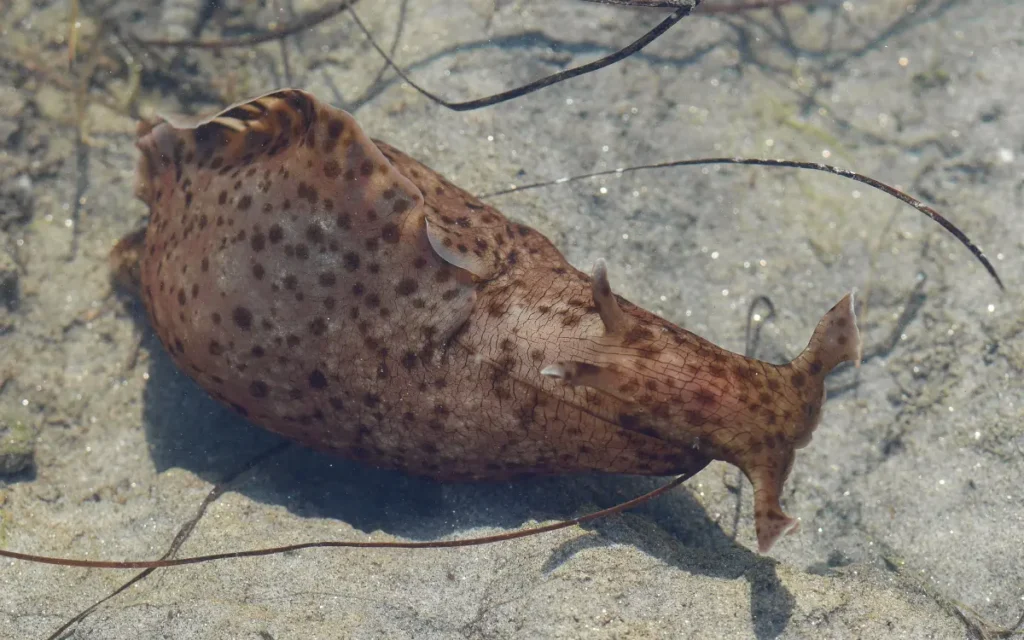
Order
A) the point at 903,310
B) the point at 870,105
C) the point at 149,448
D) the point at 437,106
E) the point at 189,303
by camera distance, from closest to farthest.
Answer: the point at 189,303, the point at 149,448, the point at 903,310, the point at 437,106, the point at 870,105

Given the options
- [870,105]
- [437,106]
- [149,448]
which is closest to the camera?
[149,448]

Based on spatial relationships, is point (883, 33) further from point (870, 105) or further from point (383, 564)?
point (383, 564)

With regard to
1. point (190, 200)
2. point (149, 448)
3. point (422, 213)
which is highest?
point (422, 213)

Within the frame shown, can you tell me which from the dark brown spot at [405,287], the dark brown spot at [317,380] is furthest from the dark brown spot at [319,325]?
the dark brown spot at [405,287]

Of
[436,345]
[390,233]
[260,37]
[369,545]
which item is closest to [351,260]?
[390,233]

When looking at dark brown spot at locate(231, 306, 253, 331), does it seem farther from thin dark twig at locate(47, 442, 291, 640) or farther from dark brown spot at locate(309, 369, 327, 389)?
thin dark twig at locate(47, 442, 291, 640)

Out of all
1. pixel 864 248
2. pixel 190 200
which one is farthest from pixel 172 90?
pixel 864 248

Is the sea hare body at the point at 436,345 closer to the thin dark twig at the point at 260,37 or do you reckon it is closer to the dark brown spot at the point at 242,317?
the dark brown spot at the point at 242,317
